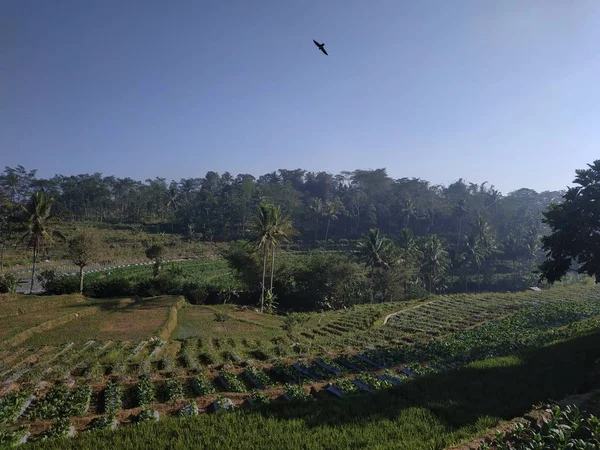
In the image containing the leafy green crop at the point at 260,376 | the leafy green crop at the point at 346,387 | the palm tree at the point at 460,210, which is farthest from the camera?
the palm tree at the point at 460,210

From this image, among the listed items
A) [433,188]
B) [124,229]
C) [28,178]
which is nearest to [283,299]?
[124,229]

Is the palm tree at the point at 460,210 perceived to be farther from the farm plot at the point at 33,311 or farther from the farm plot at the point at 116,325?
the farm plot at the point at 33,311

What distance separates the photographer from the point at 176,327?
2945cm

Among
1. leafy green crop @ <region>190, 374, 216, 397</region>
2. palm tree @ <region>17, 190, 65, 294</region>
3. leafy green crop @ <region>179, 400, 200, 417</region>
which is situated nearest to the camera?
leafy green crop @ <region>179, 400, 200, 417</region>

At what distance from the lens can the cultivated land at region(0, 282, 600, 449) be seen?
839 cm

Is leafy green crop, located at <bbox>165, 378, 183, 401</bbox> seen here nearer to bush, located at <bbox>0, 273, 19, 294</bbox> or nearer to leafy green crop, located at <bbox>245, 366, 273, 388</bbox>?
leafy green crop, located at <bbox>245, 366, 273, 388</bbox>

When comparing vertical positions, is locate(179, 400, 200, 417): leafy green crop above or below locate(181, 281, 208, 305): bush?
above

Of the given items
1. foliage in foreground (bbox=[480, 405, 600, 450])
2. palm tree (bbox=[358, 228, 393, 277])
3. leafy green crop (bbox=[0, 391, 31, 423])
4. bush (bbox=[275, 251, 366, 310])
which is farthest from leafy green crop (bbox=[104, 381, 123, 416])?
palm tree (bbox=[358, 228, 393, 277])

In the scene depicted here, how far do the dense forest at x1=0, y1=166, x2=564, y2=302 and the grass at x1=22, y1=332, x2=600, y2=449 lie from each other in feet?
200

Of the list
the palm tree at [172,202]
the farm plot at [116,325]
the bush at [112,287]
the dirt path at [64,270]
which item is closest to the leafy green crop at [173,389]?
the farm plot at [116,325]

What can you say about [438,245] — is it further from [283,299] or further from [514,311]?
[283,299]

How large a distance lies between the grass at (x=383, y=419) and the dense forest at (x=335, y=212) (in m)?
61.0

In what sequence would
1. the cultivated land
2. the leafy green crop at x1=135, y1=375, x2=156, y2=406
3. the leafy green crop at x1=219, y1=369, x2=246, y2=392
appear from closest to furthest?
the cultivated land → the leafy green crop at x1=135, y1=375, x2=156, y2=406 → the leafy green crop at x1=219, y1=369, x2=246, y2=392

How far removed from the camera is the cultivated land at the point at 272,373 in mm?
8391
